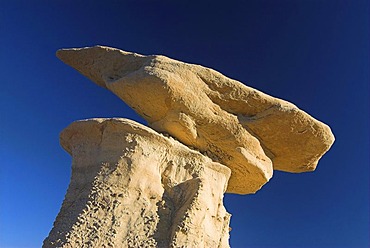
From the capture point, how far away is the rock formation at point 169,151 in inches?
242

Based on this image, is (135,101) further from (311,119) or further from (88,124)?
(311,119)

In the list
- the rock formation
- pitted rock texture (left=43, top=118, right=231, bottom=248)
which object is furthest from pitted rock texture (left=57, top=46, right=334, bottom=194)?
pitted rock texture (left=43, top=118, right=231, bottom=248)

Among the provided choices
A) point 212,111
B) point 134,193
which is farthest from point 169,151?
point 212,111

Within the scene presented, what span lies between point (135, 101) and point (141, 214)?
2.34 m

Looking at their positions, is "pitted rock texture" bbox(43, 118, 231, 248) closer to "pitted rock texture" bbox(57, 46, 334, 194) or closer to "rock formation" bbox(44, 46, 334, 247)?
"rock formation" bbox(44, 46, 334, 247)

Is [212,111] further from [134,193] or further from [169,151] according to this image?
[134,193]

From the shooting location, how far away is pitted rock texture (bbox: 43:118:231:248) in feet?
19.6

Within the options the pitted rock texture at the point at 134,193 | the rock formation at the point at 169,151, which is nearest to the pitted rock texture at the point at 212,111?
the rock formation at the point at 169,151

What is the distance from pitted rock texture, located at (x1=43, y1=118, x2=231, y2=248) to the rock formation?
0.02 metres

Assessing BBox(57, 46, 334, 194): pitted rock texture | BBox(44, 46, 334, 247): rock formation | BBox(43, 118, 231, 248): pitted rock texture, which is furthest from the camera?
BBox(57, 46, 334, 194): pitted rock texture

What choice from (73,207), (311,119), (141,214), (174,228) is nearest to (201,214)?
(174,228)

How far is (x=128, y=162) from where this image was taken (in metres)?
6.46

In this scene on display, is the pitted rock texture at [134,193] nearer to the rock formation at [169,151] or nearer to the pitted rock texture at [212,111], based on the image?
the rock formation at [169,151]

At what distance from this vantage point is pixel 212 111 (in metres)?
7.66
